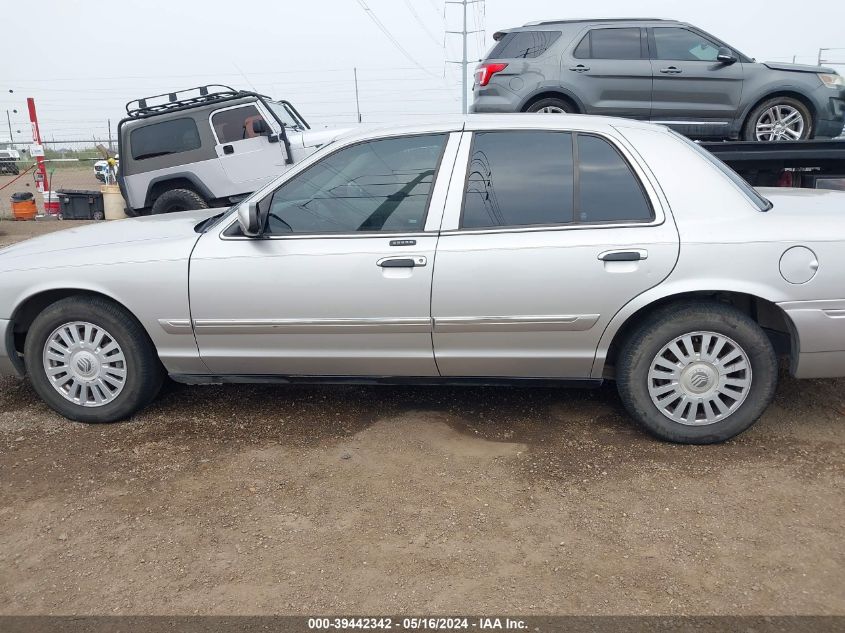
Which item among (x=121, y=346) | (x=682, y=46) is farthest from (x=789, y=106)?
(x=121, y=346)

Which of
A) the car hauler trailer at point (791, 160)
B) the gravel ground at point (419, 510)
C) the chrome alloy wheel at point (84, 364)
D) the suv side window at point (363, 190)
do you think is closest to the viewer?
the gravel ground at point (419, 510)

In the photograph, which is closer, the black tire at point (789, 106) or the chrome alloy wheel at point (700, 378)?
the chrome alloy wheel at point (700, 378)

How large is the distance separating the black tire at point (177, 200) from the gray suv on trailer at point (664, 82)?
170 inches

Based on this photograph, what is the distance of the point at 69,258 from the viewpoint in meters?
4.02

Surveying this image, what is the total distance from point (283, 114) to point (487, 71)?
12.3ft

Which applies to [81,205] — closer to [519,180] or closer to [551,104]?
[551,104]

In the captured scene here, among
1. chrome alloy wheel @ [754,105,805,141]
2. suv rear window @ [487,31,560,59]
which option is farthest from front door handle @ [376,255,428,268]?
chrome alloy wheel @ [754,105,805,141]

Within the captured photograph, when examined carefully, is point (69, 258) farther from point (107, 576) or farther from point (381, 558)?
point (381, 558)

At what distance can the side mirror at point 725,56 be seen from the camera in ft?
26.1

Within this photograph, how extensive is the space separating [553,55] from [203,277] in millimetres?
5927

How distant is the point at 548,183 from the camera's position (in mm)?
3711

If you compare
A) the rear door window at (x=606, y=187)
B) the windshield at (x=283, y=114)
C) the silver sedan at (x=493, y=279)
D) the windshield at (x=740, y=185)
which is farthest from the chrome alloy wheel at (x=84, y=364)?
the windshield at (x=283, y=114)

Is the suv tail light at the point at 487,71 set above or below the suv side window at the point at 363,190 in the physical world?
above

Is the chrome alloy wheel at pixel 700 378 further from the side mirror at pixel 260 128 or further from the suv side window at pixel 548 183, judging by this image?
the side mirror at pixel 260 128
